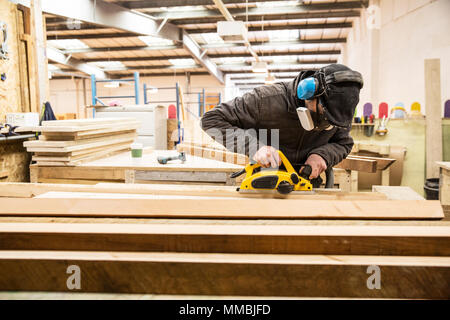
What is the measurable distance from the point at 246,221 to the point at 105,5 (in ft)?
21.1

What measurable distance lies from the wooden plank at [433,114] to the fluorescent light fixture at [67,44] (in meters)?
9.56

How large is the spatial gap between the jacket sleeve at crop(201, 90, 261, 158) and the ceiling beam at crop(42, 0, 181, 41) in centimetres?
453

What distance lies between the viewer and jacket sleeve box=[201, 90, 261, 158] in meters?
1.95

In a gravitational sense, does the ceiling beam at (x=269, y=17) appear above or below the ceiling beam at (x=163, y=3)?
above

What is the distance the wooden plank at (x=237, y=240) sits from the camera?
969mm

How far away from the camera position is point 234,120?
6.64ft

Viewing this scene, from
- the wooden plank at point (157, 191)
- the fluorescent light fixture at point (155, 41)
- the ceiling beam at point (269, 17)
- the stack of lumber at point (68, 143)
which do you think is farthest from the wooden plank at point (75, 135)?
the fluorescent light fixture at point (155, 41)

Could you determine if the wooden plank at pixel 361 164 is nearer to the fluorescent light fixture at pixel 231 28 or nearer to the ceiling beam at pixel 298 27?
the fluorescent light fixture at pixel 231 28

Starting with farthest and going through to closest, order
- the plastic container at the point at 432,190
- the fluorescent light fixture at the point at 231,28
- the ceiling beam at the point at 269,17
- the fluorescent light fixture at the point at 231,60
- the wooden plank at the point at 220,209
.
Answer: the fluorescent light fixture at the point at 231,60, the ceiling beam at the point at 269,17, the fluorescent light fixture at the point at 231,28, the plastic container at the point at 432,190, the wooden plank at the point at 220,209

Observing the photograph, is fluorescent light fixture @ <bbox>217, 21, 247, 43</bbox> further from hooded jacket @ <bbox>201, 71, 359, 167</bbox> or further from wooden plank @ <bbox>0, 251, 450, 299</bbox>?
wooden plank @ <bbox>0, 251, 450, 299</bbox>

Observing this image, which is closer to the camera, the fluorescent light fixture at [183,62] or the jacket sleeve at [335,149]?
the jacket sleeve at [335,149]

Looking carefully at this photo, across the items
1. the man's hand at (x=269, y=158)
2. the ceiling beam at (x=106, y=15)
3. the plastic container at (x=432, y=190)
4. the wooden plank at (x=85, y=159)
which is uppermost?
the ceiling beam at (x=106, y=15)

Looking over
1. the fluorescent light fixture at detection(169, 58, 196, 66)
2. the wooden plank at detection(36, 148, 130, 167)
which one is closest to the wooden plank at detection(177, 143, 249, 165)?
the wooden plank at detection(36, 148, 130, 167)

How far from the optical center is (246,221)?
3.73ft
